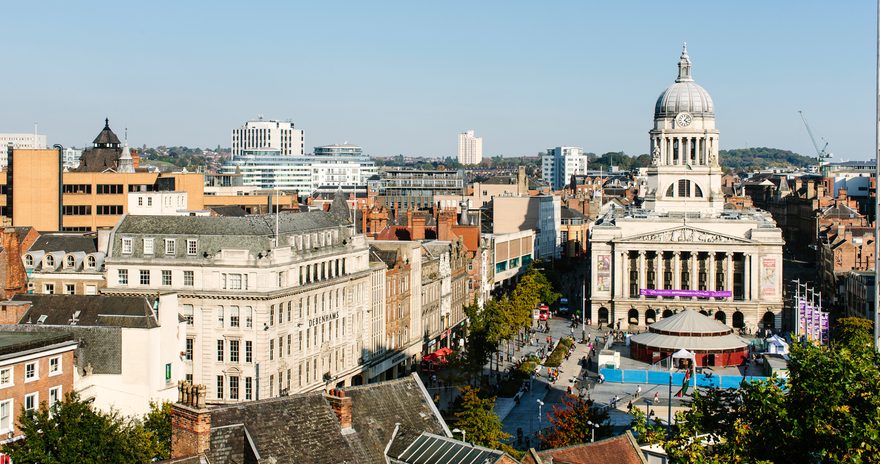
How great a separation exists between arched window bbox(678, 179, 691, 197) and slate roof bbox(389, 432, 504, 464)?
136 meters

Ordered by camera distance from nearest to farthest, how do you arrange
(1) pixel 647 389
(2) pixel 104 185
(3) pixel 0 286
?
(3) pixel 0 286 → (1) pixel 647 389 → (2) pixel 104 185

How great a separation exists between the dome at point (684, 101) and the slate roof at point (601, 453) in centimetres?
13518

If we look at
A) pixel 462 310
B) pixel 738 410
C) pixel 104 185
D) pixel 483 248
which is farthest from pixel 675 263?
pixel 738 410

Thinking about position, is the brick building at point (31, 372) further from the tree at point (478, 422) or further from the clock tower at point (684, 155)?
the clock tower at point (684, 155)

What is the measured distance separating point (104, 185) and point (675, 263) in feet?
234

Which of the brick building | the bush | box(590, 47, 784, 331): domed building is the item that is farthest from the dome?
the brick building

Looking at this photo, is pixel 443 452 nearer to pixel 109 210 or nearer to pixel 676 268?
pixel 109 210

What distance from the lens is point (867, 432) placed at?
130 feet

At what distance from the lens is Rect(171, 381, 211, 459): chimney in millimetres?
41562

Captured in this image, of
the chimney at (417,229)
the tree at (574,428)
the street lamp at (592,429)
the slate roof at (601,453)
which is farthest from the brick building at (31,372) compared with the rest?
the chimney at (417,229)

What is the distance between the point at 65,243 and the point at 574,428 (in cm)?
3961

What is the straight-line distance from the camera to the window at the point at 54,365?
62.7 meters

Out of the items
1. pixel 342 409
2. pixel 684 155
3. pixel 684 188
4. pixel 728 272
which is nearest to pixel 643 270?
pixel 728 272

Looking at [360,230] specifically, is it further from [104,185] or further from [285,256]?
[285,256]
